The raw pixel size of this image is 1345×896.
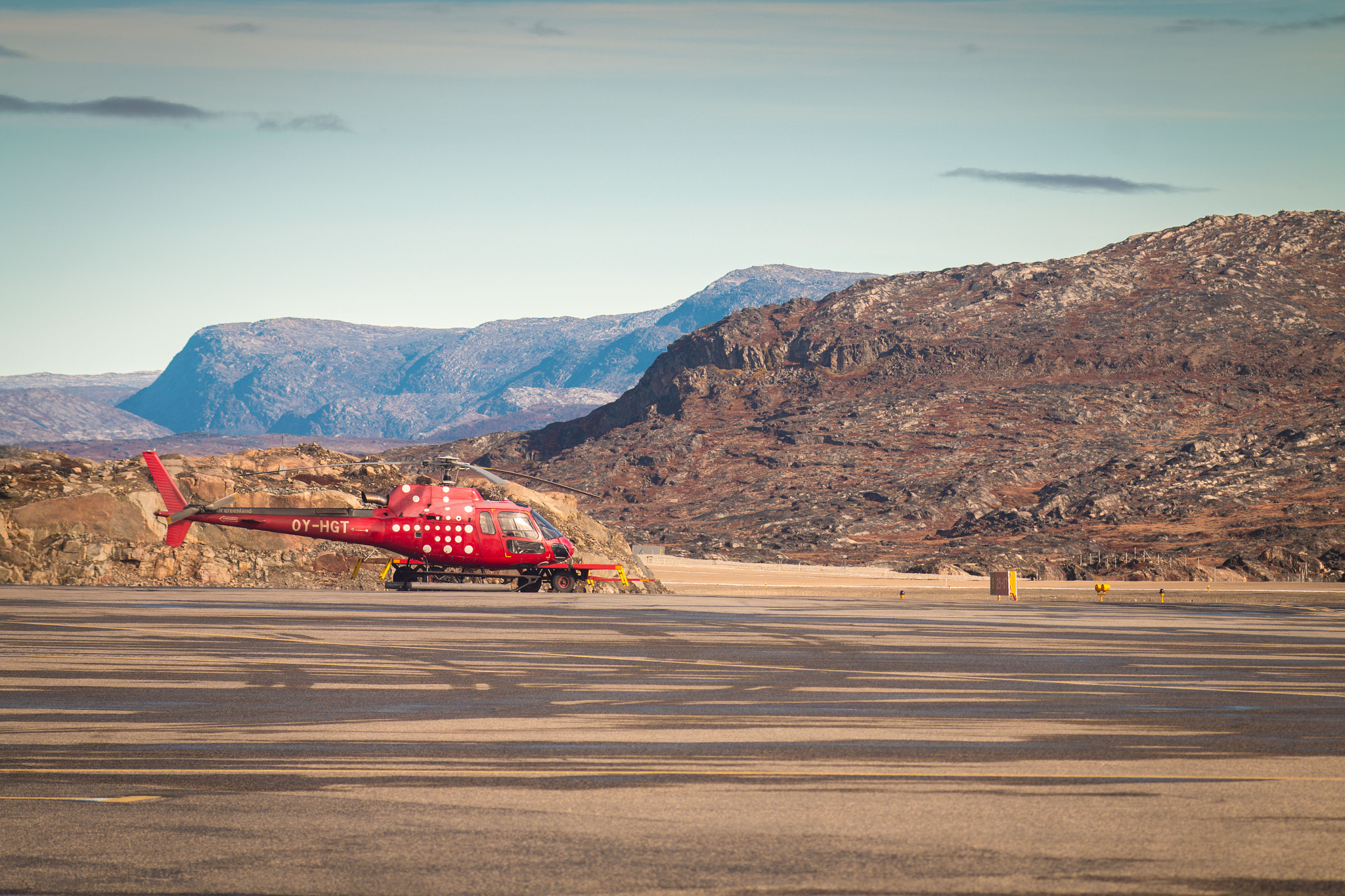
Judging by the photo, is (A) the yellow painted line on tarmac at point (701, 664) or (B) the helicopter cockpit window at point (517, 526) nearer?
(A) the yellow painted line on tarmac at point (701, 664)

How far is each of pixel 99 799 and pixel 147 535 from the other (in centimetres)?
3248

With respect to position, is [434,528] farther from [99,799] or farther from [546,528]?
[99,799]

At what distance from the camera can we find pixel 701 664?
17641 mm

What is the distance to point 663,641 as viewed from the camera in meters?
20.9

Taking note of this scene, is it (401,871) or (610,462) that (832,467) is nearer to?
(610,462)

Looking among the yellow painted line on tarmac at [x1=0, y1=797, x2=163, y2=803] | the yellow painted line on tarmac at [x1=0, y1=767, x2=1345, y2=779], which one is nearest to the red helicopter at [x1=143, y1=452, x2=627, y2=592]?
the yellow painted line on tarmac at [x1=0, y1=767, x2=1345, y2=779]

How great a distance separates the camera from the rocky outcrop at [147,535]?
36.9 meters

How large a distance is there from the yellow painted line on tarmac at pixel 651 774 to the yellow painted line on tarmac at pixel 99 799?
806 millimetres

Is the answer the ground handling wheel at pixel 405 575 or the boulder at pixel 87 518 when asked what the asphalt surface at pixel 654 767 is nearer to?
the ground handling wheel at pixel 405 575

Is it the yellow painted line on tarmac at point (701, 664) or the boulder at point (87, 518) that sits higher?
the boulder at point (87, 518)

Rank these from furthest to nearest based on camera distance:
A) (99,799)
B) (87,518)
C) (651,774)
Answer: (87,518)
(651,774)
(99,799)

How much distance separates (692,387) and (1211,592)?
120737 millimetres

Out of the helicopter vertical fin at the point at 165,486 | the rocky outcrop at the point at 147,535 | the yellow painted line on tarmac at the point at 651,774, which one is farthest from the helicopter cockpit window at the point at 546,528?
the yellow painted line on tarmac at the point at 651,774

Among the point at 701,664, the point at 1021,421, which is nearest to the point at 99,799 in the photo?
the point at 701,664
